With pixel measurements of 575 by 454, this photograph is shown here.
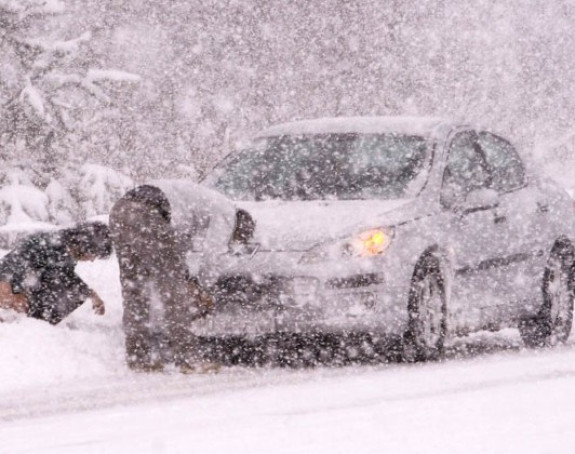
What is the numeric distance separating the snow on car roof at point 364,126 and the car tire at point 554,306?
1.47 metres

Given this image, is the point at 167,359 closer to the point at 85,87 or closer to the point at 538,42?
the point at 85,87

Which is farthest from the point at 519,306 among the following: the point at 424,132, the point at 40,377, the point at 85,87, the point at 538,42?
the point at 538,42

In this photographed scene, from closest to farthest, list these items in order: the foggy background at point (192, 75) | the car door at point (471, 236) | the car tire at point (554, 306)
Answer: the car door at point (471, 236) → the car tire at point (554, 306) → the foggy background at point (192, 75)

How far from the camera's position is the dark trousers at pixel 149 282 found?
9.47 metres

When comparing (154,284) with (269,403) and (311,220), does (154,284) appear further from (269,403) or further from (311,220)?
(269,403)

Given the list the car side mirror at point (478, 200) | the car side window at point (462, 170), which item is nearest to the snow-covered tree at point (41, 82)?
the car side window at point (462, 170)

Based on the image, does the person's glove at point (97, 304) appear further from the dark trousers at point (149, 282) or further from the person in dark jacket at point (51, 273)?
the dark trousers at point (149, 282)

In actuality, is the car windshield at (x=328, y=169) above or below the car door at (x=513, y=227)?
above

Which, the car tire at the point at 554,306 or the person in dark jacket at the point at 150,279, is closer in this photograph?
the person in dark jacket at the point at 150,279

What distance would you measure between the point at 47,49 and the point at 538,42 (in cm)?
2132

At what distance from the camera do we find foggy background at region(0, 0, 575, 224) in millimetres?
17562

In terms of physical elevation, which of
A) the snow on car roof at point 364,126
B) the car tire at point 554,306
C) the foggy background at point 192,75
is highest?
the snow on car roof at point 364,126

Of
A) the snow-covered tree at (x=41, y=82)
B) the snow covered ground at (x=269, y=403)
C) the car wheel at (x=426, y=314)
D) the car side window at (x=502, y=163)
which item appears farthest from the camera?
the snow-covered tree at (x=41, y=82)

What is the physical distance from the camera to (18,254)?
403 inches
